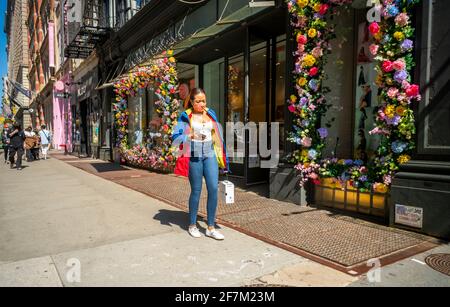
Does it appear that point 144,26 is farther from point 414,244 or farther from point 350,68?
point 414,244

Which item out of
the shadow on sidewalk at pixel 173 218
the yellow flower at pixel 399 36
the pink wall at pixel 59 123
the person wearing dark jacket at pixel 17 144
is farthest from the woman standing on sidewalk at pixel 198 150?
the pink wall at pixel 59 123

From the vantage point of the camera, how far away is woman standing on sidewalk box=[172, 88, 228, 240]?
4449 millimetres

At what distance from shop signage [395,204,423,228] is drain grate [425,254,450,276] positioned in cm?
76

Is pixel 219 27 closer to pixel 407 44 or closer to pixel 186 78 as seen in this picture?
pixel 186 78

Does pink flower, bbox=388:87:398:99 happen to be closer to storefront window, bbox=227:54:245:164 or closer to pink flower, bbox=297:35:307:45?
pink flower, bbox=297:35:307:45

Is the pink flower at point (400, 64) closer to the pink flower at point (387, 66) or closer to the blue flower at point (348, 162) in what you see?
the pink flower at point (387, 66)

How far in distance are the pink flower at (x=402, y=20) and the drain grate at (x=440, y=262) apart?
9.72 ft

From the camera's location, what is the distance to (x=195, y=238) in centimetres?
441

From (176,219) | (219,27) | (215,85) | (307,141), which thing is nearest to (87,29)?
(215,85)

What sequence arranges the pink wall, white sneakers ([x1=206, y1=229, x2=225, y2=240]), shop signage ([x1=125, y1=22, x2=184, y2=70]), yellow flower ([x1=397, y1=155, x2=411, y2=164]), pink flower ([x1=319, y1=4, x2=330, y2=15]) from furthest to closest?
the pink wall
shop signage ([x1=125, y1=22, x2=184, y2=70])
pink flower ([x1=319, y1=4, x2=330, y2=15])
yellow flower ([x1=397, y1=155, x2=411, y2=164])
white sneakers ([x1=206, y1=229, x2=225, y2=240])

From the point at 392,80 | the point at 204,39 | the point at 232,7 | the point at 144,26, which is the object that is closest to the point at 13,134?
the point at 144,26

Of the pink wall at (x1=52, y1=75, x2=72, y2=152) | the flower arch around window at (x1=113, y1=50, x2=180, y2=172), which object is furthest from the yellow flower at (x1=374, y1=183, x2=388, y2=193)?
the pink wall at (x1=52, y1=75, x2=72, y2=152)

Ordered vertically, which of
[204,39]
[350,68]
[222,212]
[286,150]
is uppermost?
[204,39]
